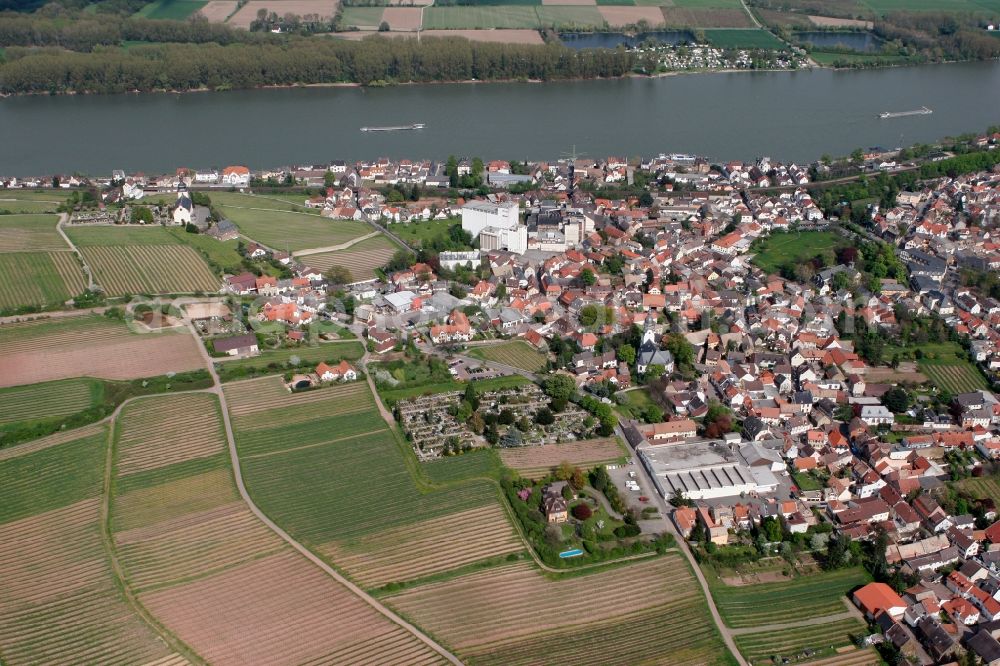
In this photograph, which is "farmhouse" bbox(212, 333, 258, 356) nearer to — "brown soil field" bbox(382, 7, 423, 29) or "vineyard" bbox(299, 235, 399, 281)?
"vineyard" bbox(299, 235, 399, 281)

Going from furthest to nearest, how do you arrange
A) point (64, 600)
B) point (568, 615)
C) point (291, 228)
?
point (291, 228)
point (568, 615)
point (64, 600)

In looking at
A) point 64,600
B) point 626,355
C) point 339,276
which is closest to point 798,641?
point 626,355

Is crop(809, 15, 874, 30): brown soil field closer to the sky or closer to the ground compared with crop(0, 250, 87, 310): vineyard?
closer to the sky

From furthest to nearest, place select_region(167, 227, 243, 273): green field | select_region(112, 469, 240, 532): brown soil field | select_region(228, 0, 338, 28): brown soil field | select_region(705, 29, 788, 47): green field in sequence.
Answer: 1. select_region(228, 0, 338, 28): brown soil field
2. select_region(705, 29, 788, 47): green field
3. select_region(167, 227, 243, 273): green field
4. select_region(112, 469, 240, 532): brown soil field

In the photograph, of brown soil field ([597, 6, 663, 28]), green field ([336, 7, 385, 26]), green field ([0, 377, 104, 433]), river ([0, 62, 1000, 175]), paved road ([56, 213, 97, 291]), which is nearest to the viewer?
green field ([0, 377, 104, 433])

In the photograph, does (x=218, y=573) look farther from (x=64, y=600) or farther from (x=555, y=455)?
(x=555, y=455)

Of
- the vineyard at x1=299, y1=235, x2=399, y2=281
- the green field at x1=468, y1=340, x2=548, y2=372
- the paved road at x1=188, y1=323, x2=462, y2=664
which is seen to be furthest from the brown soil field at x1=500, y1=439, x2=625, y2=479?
the vineyard at x1=299, y1=235, x2=399, y2=281

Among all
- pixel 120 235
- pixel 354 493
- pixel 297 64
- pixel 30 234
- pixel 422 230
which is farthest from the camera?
pixel 297 64
